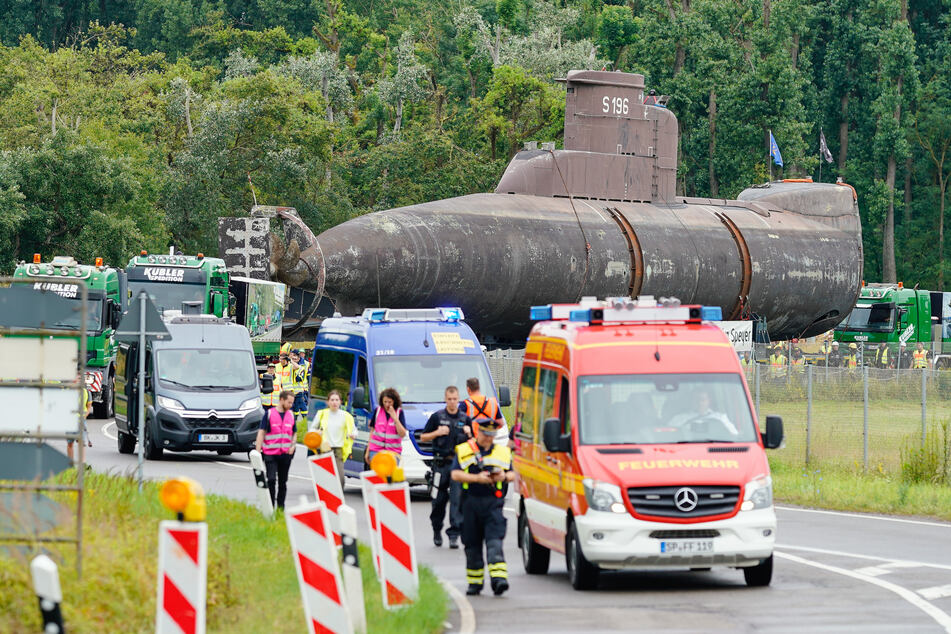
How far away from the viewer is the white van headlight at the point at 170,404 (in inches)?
1041

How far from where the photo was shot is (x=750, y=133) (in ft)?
253

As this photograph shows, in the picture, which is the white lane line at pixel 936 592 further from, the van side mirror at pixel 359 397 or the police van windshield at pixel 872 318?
the police van windshield at pixel 872 318

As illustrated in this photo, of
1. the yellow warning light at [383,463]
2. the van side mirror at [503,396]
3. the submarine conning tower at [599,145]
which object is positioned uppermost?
the submarine conning tower at [599,145]

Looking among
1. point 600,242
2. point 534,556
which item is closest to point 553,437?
point 534,556

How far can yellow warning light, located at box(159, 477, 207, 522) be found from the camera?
8055 millimetres

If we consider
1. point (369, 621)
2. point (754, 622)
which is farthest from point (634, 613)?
point (369, 621)

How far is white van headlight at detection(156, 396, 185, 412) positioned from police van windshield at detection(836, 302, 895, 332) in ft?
100

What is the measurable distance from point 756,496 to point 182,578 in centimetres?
670

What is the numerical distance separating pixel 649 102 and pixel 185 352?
16891 millimetres

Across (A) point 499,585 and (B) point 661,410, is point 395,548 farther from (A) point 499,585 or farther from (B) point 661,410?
(B) point 661,410

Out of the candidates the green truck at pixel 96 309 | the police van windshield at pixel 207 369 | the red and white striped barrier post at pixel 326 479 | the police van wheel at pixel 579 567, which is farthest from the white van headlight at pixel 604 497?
the green truck at pixel 96 309

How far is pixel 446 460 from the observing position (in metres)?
17.1

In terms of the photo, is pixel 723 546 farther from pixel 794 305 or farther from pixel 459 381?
pixel 794 305

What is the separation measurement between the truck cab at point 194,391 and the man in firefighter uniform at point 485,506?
12973 mm
